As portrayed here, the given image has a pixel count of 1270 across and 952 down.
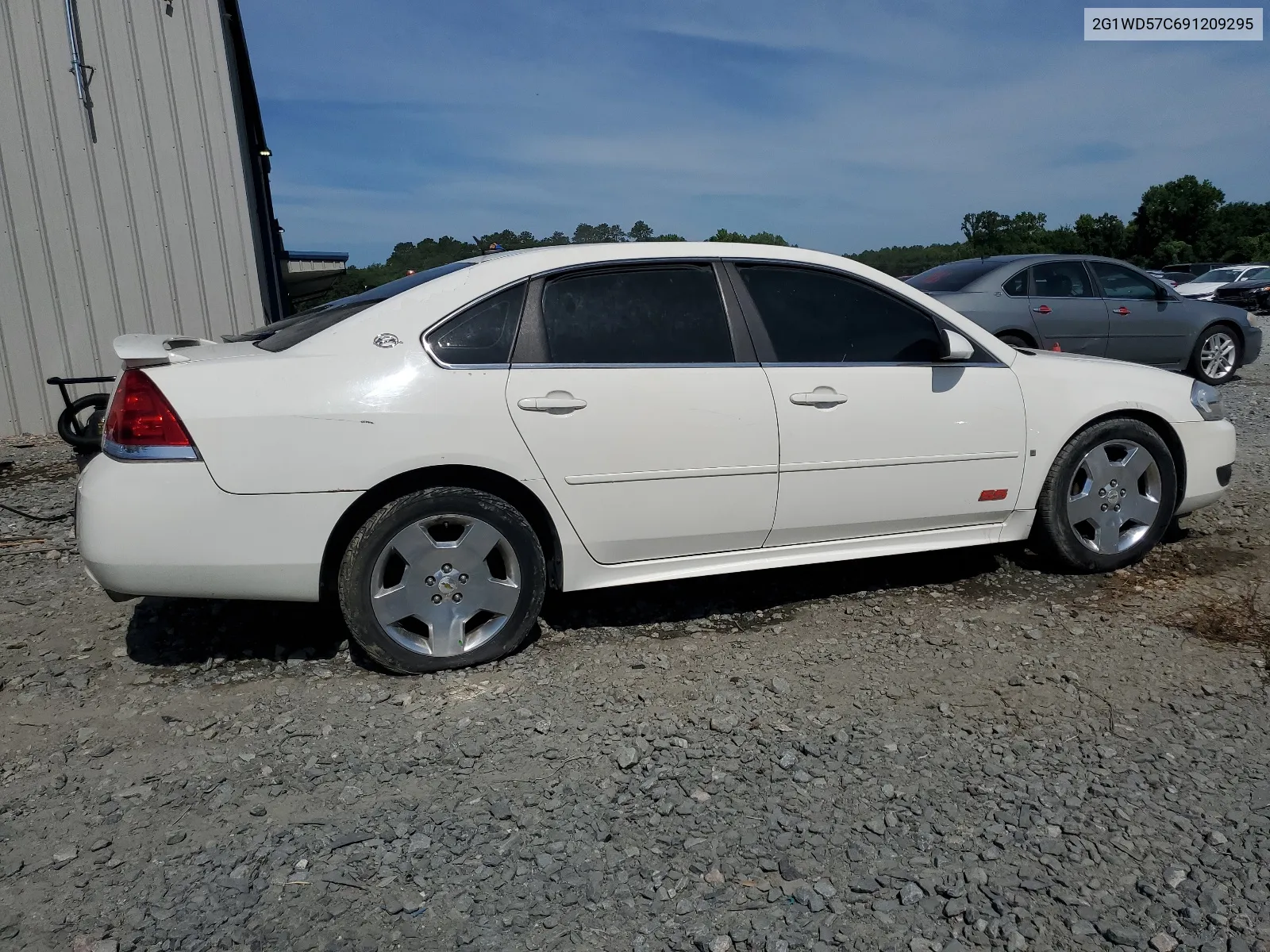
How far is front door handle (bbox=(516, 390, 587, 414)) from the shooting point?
11.4 ft

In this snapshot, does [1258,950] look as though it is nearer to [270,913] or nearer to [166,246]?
Answer: [270,913]

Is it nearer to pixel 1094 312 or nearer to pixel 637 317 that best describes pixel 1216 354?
pixel 1094 312

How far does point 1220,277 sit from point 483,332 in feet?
87.9

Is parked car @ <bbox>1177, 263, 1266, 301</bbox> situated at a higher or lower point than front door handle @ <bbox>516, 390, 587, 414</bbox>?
higher

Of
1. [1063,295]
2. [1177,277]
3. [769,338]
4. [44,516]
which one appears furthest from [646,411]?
[1177,277]

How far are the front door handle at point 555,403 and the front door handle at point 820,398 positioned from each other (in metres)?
0.88

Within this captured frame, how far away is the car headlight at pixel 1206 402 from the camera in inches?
182

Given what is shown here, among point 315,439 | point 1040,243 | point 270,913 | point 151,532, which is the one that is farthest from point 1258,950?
point 1040,243

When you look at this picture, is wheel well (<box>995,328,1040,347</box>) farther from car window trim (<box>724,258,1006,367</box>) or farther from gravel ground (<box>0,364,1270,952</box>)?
car window trim (<box>724,258,1006,367</box>)

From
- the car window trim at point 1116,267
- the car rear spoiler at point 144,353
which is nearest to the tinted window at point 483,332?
the car rear spoiler at point 144,353

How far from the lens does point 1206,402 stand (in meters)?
4.65

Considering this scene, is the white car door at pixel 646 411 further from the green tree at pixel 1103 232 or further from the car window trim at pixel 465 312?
the green tree at pixel 1103 232

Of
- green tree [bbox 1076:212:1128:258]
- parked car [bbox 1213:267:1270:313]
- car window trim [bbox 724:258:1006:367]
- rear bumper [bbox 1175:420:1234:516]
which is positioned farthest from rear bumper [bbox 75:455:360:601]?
green tree [bbox 1076:212:1128:258]

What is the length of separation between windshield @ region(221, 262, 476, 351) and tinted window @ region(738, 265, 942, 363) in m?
1.22
